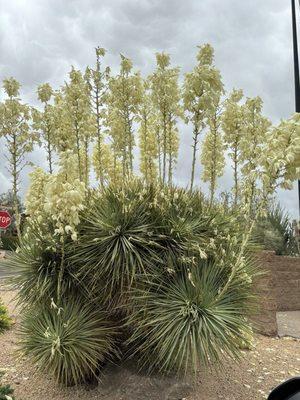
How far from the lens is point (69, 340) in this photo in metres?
4.98

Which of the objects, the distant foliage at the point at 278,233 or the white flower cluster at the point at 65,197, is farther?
the distant foliage at the point at 278,233

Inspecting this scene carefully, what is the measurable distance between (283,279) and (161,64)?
5465 millimetres

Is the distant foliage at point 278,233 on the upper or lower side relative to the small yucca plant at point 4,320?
upper

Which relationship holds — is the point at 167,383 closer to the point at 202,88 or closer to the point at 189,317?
the point at 189,317

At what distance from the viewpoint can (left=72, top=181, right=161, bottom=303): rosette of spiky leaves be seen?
15.8ft

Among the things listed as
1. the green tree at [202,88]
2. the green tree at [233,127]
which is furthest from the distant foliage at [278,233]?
the green tree at [202,88]

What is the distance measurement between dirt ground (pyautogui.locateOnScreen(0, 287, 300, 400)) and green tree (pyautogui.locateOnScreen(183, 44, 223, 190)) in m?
2.12

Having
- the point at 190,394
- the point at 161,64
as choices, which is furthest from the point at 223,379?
the point at 161,64

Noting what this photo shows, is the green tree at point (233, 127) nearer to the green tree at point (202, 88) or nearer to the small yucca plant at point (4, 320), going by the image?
the green tree at point (202, 88)

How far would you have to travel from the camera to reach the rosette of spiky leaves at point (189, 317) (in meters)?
4.59

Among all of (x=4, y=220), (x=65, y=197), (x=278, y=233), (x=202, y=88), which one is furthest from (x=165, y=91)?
(x=4, y=220)

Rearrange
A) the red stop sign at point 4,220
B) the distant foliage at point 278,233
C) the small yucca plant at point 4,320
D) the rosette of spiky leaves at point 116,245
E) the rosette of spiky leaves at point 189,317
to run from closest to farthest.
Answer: the rosette of spiky leaves at point 189,317, the rosette of spiky leaves at point 116,245, the small yucca plant at point 4,320, the distant foliage at point 278,233, the red stop sign at point 4,220

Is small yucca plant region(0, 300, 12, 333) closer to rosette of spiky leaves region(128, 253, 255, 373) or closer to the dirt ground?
→ the dirt ground

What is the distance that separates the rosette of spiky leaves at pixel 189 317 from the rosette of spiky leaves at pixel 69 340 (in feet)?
1.15
